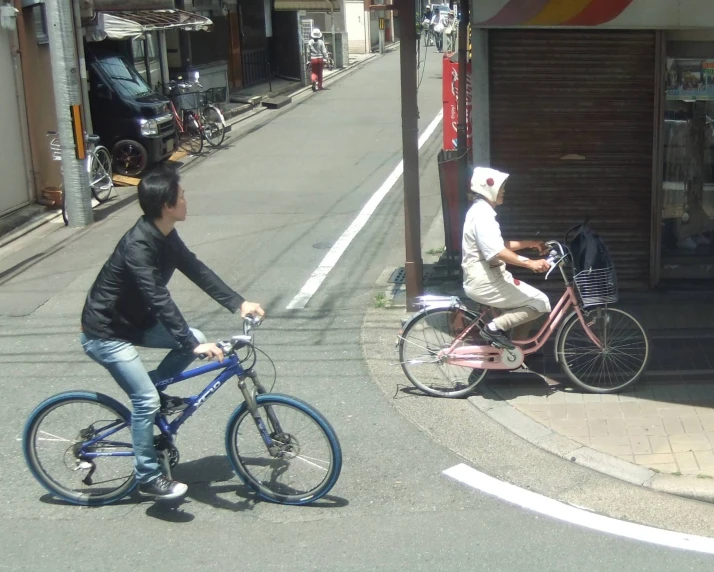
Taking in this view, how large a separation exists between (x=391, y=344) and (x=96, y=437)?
3.06 meters

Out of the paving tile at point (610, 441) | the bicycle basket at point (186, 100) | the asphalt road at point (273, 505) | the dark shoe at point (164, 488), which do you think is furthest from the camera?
the bicycle basket at point (186, 100)

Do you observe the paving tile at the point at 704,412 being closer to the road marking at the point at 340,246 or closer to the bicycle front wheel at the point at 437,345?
the bicycle front wheel at the point at 437,345

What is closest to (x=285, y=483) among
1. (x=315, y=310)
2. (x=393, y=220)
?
(x=315, y=310)

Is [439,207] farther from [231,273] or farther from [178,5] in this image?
[178,5]

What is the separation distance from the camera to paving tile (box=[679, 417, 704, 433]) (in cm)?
595

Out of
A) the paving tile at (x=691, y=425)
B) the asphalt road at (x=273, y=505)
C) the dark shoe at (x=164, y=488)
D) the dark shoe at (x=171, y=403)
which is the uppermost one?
the dark shoe at (x=171, y=403)

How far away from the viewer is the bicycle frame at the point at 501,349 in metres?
6.44

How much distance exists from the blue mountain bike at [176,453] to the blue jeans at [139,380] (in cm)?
13

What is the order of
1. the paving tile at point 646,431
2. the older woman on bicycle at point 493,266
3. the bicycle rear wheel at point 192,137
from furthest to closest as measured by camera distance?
the bicycle rear wheel at point 192,137
the older woman on bicycle at point 493,266
the paving tile at point 646,431

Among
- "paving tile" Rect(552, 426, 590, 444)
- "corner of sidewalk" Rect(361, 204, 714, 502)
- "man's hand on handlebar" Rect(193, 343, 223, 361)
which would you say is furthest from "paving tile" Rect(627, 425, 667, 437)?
"man's hand on handlebar" Rect(193, 343, 223, 361)

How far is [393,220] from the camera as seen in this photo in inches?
484

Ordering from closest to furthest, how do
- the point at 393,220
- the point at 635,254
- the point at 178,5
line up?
the point at 635,254, the point at 393,220, the point at 178,5

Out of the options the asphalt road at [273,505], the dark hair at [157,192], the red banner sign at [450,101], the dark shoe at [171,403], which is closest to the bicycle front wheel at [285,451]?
the asphalt road at [273,505]

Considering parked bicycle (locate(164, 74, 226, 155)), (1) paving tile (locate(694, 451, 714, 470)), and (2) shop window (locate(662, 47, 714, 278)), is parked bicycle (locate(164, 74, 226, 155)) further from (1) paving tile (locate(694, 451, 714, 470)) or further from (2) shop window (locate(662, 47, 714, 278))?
(1) paving tile (locate(694, 451, 714, 470))
